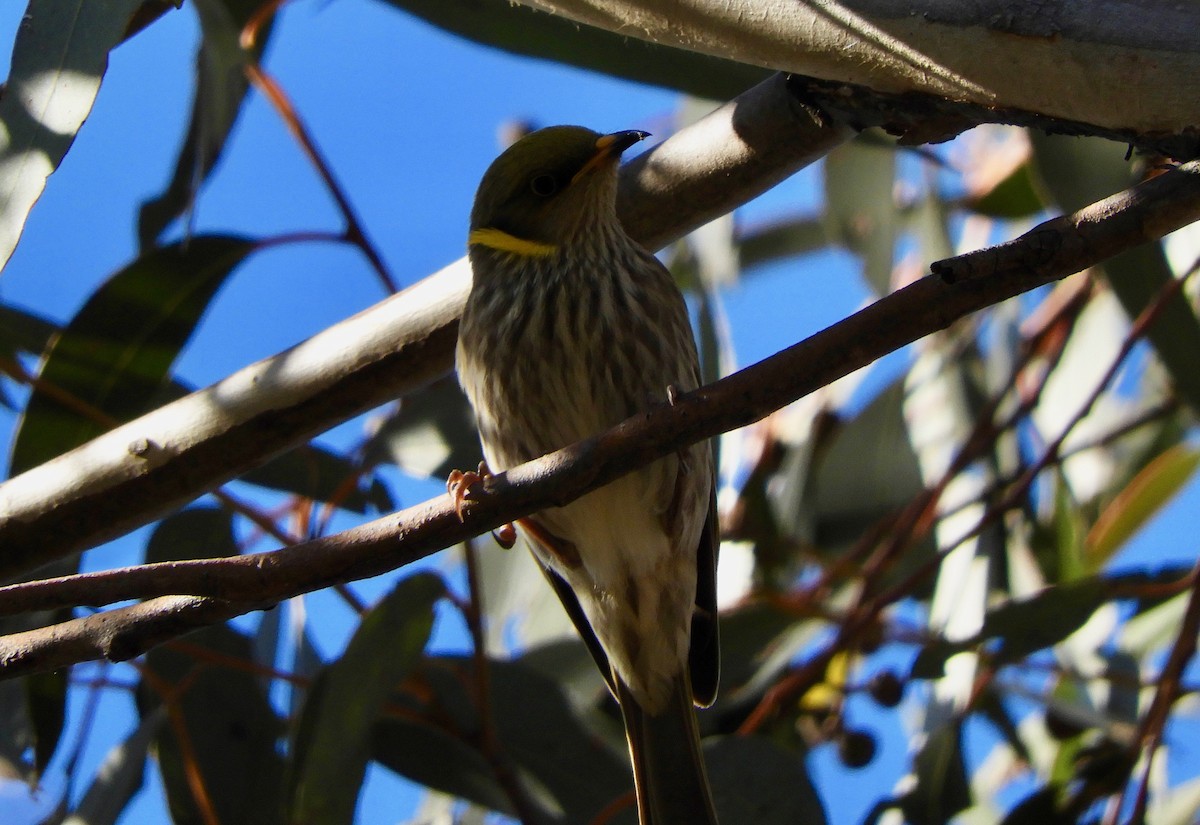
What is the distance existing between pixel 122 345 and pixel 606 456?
1385 mm

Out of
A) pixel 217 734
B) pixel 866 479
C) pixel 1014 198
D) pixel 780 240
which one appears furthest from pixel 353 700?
pixel 780 240

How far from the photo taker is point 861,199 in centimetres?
331

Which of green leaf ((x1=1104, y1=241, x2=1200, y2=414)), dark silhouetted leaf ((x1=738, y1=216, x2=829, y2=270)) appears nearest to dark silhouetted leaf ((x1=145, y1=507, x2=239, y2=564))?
green leaf ((x1=1104, y1=241, x2=1200, y2=414))

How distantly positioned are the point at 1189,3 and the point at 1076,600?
1405mm

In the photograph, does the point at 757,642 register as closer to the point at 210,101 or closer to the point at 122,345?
the point at 122,345

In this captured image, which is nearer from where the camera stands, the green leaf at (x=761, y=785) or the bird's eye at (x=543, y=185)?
the green leaf at (x=761, y=785)

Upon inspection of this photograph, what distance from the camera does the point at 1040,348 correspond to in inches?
146

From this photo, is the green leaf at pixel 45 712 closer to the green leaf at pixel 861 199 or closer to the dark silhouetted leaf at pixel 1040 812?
the dark silhouetted leaf at pixel 1040 812

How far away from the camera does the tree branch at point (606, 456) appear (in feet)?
4.87

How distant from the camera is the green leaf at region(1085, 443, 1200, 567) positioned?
132 inches

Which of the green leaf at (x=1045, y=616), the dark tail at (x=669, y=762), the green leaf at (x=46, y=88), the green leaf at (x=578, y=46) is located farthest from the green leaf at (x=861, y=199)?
the green leaf at (x=46, y=88)

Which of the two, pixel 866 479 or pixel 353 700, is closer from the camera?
pixel 353 700

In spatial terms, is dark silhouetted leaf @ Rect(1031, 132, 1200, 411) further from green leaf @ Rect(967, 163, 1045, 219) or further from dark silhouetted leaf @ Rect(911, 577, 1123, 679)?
green leaf @ Rect(967, 163, 1045, 219)

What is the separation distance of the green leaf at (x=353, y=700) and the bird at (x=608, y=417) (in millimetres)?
275
